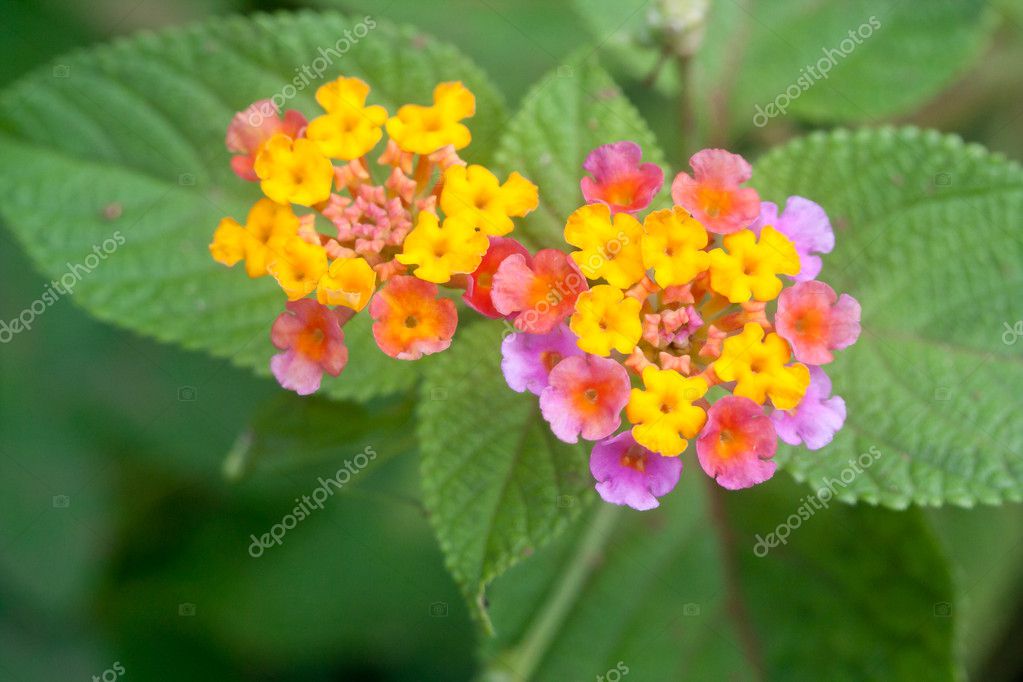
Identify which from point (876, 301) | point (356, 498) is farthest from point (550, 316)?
point (356, 498)

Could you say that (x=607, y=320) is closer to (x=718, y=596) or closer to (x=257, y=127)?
(x=257, y=127)

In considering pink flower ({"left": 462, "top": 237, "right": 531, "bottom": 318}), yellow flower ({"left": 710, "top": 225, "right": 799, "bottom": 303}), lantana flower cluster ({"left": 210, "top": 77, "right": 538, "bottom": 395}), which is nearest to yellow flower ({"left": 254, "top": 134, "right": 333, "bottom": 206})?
lantana flower cluster ({"left": 210, "top": 77, "right": 538, "bottom": 395})

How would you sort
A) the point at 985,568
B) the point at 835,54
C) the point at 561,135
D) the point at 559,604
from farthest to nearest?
the point at 985,568, the point at 835,54, the point at 559,604, the point at 561,135

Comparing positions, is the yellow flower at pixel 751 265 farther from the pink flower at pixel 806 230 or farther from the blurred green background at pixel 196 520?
the blurred green background at pixel 196 520

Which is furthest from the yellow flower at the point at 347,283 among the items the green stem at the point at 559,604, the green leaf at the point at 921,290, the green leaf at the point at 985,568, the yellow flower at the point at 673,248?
the green leaf at the point at 985,568

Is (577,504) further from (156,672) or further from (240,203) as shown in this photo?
→ (156,672)

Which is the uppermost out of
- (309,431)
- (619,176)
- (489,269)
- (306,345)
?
(619,176)

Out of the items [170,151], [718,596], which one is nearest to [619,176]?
[170,151]
